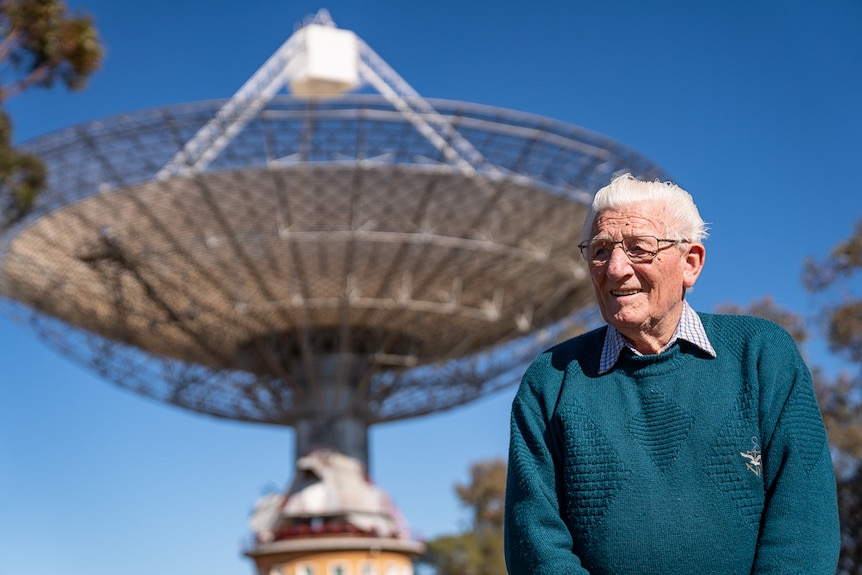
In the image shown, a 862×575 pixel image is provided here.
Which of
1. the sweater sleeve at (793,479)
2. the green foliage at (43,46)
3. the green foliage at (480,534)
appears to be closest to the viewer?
the sweater sleeve at (793,479)

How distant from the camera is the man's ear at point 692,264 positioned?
405 centimetres

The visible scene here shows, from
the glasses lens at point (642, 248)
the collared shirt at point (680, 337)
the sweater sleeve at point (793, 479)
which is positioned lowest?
the sweater sleeve at point (793, 479)

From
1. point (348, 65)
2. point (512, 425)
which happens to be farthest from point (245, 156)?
point (512, 425)

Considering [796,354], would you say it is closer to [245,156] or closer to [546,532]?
[546,532]

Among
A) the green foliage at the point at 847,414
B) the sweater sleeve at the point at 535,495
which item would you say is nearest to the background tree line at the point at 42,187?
the green foliage at the point at 847,414

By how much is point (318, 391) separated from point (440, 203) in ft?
33.2

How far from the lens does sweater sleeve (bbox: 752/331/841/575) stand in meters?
3.61

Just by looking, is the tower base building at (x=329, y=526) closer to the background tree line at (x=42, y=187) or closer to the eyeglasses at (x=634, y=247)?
the background tree line at (x=42, y=187)

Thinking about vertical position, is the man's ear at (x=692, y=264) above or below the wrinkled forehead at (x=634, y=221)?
below

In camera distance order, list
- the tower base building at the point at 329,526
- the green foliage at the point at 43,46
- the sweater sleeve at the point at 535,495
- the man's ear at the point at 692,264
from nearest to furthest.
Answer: the sweater sleeve at the point at 535,495 < the man's ear at the point at 692,264 < the green foliage at the point at 43,46 < the tower base building at the point at 329,526

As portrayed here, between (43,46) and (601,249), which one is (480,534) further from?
(601,249)

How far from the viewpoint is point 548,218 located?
32.9 meters

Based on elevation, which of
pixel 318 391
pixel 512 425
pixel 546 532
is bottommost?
pixel 546 532

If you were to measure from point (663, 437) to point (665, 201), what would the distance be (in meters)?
0.77
